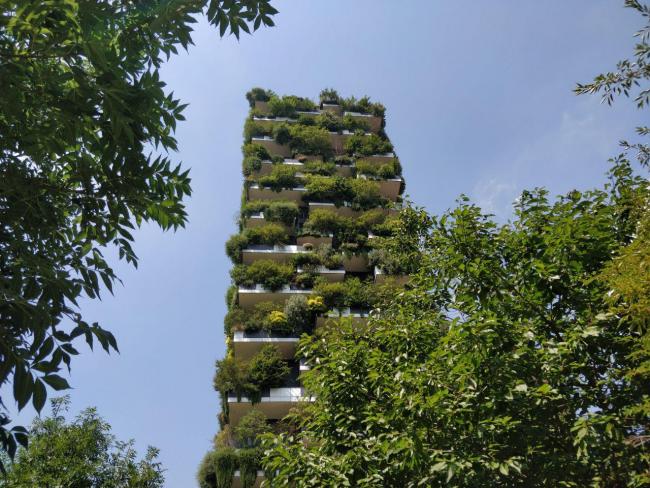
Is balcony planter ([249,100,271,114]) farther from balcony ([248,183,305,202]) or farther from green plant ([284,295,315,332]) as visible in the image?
green plant ([284,295,315,332])

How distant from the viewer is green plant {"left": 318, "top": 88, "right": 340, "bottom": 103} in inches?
1874

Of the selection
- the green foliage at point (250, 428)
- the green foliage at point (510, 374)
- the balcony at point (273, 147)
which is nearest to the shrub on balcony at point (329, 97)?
the balcony at point (273, 147)

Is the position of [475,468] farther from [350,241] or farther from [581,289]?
[350,241]

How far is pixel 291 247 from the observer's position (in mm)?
33844

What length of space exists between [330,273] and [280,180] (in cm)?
917

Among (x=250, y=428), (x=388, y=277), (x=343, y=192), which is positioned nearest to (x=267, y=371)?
(x=250, y=428)

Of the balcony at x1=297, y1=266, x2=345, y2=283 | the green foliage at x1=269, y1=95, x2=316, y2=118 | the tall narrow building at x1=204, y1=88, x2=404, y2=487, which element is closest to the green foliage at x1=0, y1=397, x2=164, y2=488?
the tall narrow building at x1=204, y1=88, x2=404, y2=487

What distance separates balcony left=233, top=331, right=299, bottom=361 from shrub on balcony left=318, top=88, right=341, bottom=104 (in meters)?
25.8

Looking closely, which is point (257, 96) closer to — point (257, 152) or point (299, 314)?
point (257, 152)

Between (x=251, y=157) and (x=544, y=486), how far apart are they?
35.9m

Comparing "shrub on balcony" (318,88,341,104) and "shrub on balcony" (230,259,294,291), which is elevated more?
"shrub on balcony" (318,88,341,104)

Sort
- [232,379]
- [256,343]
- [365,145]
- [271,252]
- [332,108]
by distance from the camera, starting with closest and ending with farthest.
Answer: [232,379]
[256,343]
[271,252]
[365,145]
[332,108]

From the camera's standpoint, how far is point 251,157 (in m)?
39.7

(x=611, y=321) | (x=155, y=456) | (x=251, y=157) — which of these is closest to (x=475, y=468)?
(x=611, y=321)
